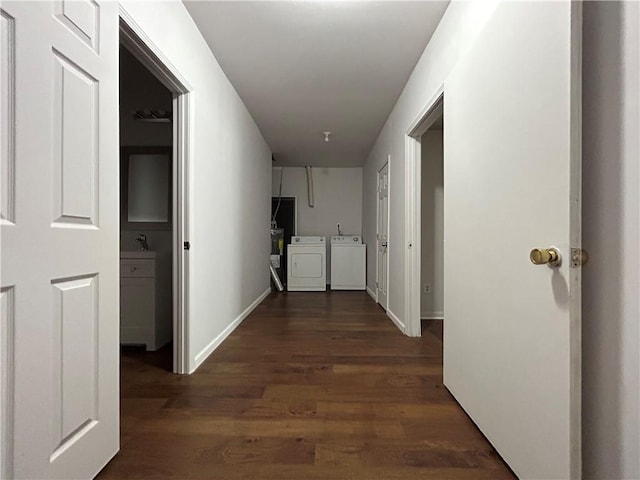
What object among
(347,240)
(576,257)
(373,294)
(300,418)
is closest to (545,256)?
(576,257)

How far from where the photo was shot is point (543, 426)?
105 cm

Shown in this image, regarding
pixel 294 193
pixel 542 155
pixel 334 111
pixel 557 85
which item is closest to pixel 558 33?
pixel 557 85

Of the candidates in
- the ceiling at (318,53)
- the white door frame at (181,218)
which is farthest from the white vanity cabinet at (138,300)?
the ceiling at (318,53)

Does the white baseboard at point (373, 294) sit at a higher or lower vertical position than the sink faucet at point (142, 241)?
lower

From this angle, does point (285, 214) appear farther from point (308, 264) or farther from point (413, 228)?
point (413, 228)

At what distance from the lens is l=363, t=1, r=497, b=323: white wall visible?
71.0 inches

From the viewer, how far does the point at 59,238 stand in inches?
40.8

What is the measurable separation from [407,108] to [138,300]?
2.67 meters

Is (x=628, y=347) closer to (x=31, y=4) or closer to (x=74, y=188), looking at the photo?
(x=74, y=188)

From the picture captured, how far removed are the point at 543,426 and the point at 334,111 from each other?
334cm

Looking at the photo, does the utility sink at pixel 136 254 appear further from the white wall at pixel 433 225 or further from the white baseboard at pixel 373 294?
the white baseboard at pixel 373 294

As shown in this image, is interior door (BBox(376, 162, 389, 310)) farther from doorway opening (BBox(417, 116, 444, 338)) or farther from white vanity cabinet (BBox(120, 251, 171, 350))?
white vanity cabinet (BBox(120, 251, 171, 350))

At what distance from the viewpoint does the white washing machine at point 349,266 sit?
5.99 meters

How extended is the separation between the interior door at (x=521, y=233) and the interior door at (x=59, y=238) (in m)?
1.43
